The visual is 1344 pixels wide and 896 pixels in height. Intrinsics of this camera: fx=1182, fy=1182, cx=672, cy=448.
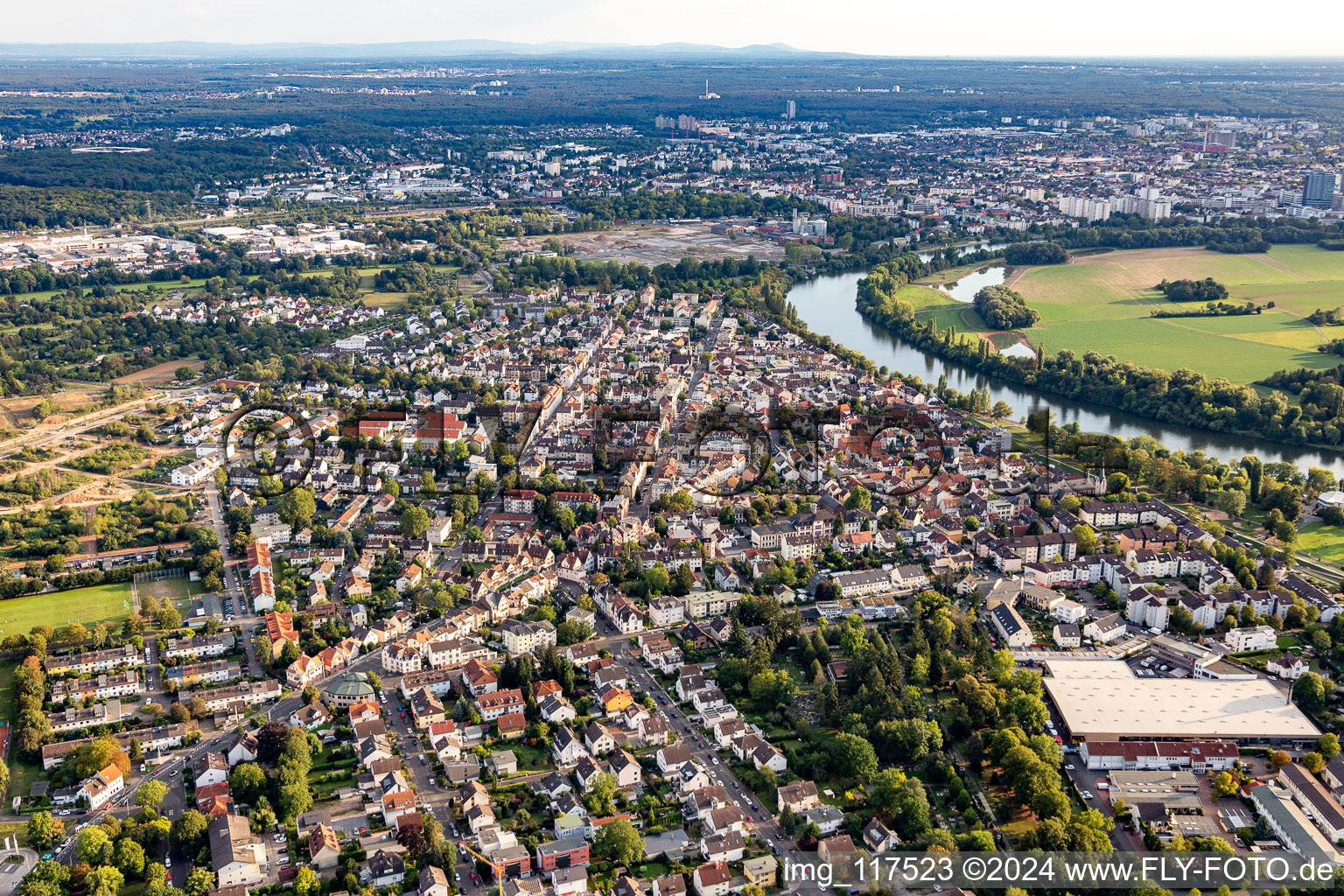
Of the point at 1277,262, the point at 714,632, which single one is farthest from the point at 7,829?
the point at 1277,262

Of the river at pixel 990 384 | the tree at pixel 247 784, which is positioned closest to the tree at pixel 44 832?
the tree at pixel 247 784

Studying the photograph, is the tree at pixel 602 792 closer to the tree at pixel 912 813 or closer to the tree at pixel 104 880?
the tree at pixel 912 813

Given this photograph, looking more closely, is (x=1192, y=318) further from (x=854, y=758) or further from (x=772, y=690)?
(x=854, y=758)

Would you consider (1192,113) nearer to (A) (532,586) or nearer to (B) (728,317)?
(B) (728,317)

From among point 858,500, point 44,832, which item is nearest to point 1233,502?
point 858,500

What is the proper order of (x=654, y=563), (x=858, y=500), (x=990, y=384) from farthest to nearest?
(x=990, y=384) < (x=858, y=500) < (x=654, y=563)
